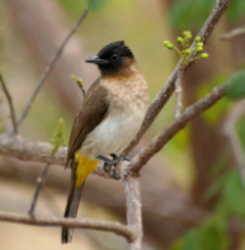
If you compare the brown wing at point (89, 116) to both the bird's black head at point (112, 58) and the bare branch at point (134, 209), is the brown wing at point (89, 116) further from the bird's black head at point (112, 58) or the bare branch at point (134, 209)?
the bare branch at point (134, 209)

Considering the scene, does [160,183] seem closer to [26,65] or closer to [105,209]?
[105,209]

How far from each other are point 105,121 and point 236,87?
34.6 inches

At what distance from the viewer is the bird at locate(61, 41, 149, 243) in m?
2.50

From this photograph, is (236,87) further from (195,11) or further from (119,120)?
(195,11)

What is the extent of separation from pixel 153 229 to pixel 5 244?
234 cm

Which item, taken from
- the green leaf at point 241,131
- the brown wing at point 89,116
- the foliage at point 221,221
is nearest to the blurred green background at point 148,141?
the green leaf at point 241,131

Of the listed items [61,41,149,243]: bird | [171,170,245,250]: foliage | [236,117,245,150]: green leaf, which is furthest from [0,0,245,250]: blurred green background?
[61,41,149,243]: bird

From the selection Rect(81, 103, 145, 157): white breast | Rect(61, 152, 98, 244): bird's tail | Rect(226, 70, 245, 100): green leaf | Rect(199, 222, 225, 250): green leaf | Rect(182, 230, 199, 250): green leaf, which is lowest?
Rect(182, 230, 199, 250): green leaf

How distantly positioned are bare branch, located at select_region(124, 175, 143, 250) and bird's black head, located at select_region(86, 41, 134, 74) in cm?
86

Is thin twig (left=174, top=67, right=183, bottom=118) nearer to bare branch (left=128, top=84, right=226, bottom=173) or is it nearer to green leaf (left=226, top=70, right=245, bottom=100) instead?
bare branch (left=128, top=84, right=226, bottom=173)

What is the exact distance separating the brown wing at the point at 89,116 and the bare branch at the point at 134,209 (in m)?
0.58

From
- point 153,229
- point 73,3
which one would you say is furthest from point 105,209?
point 73,3

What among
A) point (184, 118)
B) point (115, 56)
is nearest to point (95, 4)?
point (115, 56)

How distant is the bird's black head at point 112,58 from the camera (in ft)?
9.04
